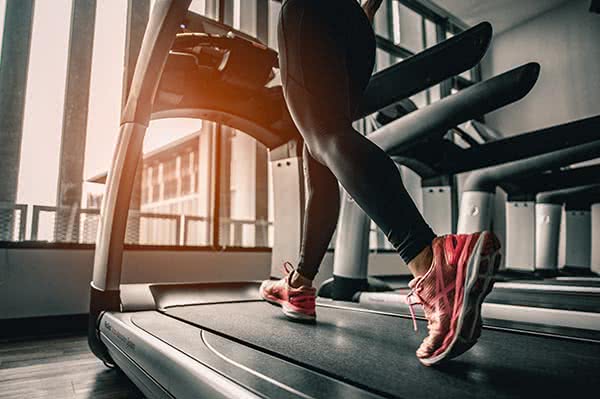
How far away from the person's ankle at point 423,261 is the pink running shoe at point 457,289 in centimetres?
1

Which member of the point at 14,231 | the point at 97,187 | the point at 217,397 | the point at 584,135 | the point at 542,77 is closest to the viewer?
the point at 217,397

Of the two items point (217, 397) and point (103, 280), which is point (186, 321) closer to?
point (103, 280)

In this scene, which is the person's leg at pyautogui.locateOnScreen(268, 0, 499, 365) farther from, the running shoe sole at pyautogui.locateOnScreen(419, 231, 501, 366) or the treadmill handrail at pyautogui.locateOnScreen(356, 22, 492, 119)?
the treadmill handrail at pyautogui.locateOnScreen(356, 22, 492, 119)

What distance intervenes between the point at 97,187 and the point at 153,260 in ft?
1.74

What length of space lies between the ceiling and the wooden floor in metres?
4.82

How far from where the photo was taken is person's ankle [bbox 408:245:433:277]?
0.72 meters

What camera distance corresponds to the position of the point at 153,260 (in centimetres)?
237

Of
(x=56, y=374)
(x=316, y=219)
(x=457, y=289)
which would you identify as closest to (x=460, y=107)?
(x=316, y=219)

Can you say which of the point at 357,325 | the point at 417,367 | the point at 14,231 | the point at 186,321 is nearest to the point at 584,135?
the point at 357,325

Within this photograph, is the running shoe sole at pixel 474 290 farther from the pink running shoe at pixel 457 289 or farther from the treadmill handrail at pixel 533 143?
the treadmill handrail at pixel 533 143

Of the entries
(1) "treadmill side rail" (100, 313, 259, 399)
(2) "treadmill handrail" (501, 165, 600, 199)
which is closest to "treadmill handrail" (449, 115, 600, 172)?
(2) "treadmill handrail" (501, 165, 600, 199)

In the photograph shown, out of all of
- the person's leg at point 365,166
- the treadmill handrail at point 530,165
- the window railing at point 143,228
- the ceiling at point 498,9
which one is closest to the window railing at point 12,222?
the window railing at point 143,228

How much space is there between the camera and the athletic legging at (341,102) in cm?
75

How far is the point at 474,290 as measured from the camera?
2.15 ft
